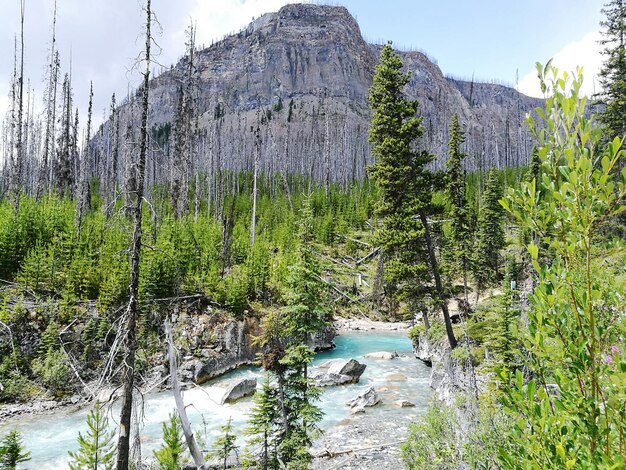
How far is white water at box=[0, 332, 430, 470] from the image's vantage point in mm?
12047

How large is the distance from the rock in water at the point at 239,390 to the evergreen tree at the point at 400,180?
802 centimetres

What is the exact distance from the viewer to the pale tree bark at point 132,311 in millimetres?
7445

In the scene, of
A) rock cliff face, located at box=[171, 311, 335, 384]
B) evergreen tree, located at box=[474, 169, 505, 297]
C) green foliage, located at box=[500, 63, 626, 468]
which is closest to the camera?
green foliage, located at box=[500, 63, 626, 468]

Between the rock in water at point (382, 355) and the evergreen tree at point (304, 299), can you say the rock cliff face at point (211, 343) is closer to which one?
the rock in water at point (382, 355)

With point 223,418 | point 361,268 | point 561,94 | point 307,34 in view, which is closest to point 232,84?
point 307,34

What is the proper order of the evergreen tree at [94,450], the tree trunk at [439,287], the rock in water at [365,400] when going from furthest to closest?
the rock in water at [365,400] < the tree trunk at [439,287] < the evergreen tree at [94,450]

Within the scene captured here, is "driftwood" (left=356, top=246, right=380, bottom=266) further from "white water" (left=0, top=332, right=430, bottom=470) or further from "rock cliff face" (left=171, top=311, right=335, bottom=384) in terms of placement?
"rock cliff face" (left=171, top=311, right=335, bottom=384)

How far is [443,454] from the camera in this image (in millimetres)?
7250

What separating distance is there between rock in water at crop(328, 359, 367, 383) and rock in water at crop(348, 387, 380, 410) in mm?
2742

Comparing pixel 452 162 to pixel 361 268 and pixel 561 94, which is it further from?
pixel 561 94

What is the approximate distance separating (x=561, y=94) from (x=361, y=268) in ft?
119

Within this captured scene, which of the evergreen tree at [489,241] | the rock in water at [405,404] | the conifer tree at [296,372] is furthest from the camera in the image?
the evergreen tree at [489,241]

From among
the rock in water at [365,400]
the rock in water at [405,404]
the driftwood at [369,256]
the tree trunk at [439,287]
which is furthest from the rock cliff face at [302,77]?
the rock in water at [405,404]

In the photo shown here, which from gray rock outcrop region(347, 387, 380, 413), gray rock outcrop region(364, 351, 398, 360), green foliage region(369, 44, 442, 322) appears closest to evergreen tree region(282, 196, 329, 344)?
green foliage region(369, 44, 442, 322)
